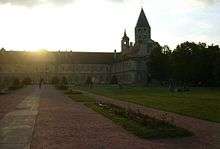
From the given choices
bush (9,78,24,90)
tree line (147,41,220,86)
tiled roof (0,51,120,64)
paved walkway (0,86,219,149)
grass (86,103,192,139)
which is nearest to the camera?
paved walkway (0,86,219,149)

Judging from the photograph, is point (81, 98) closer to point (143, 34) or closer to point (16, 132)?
point (16, 132)

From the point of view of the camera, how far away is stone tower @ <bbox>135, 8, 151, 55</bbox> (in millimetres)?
120688

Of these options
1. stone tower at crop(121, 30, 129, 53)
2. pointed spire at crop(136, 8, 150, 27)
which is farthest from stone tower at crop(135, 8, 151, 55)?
stone tower at crop(121, 30, 129, 53)

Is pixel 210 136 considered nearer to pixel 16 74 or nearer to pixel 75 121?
pixel 75 121

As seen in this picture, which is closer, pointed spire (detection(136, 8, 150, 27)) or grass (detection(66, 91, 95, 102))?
grass (detection(66, 91, 95, 102))

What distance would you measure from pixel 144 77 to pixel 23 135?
108 meters

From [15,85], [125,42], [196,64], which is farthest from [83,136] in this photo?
[125,42]

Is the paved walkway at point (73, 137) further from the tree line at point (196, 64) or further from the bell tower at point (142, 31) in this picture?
the bell tower at point (142, 31)

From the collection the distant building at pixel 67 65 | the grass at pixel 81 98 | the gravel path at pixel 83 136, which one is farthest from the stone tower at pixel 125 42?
the gravel path at pixel 83 136

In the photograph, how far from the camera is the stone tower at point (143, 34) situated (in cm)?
12069

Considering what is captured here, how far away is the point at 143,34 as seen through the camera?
121812 millimetres

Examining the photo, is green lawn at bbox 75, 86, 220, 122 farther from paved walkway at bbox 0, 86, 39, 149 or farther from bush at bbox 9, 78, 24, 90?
bush at bbox 9, 78, 24, 90

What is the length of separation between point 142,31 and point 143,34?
0.87 metres

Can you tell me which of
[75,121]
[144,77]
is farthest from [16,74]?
[75,121]
